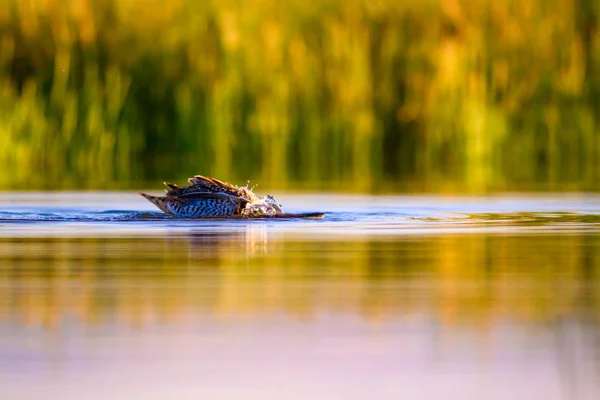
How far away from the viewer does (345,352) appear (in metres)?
4.67

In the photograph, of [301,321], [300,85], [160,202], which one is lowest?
[301,321]

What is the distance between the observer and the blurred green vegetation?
18125mm

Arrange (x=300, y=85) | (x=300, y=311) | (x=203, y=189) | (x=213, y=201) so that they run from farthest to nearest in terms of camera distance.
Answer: (x=300, y=85), (x=213, y=201), (x=203, y=189), (x=300, y=311)

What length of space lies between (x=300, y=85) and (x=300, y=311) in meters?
13.6

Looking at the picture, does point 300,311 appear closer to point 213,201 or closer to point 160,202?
point 213,201

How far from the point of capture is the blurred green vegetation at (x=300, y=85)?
1812 cm

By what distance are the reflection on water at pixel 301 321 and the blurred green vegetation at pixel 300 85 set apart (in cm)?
996

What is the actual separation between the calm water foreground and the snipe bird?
1.54 feet

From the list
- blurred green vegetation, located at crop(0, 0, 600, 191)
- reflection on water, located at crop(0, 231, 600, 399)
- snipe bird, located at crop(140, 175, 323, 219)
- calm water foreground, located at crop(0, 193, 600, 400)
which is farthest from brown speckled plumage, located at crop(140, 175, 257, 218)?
blurred green vegetation, located at crop(0, 0, 600, 191)

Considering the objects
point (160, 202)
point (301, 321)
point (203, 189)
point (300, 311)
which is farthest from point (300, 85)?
point (301, 321)

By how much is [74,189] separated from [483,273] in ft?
24.4

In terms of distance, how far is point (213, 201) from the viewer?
34.7 ft

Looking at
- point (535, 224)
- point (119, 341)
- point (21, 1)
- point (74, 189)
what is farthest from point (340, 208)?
point (21, 1)

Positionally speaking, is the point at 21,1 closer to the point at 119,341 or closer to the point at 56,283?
→ the point at 56,283
